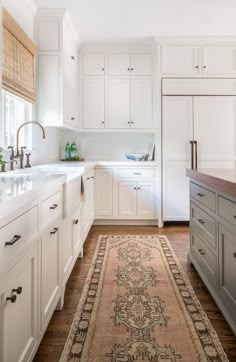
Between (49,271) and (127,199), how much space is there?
9.07 ft

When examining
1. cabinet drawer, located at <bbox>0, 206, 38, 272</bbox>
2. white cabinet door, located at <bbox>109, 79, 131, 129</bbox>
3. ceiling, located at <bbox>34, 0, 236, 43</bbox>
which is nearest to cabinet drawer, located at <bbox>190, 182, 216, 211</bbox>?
cabinet drawer, located at <bbox>0, 206, 38, 272</bbox>

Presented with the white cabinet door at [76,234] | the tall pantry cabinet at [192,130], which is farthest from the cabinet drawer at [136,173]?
the white cabinet door at [76,234]

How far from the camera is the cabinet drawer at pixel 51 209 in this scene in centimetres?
150

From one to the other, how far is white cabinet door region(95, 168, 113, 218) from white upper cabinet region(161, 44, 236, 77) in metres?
1.65

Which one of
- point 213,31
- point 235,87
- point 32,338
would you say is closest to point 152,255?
point 32,338

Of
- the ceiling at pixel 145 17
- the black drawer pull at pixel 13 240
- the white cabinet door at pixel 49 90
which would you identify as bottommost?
the black drawer pull at pixel 13 240

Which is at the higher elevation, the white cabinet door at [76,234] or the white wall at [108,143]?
the white wall at [108,143]

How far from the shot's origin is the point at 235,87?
13.6 feet

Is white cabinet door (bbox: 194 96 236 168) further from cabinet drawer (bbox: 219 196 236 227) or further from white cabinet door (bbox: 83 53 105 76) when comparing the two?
cabinet drawer (bbox: 219 196 236 227)

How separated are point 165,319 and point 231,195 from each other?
2.82 ft

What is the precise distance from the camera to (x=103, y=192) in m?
4.32

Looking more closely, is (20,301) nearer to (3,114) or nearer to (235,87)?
(3,114)

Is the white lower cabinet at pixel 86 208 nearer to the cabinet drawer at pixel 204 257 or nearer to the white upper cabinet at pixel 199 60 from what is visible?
the cabinet drawer at pixel 204 257

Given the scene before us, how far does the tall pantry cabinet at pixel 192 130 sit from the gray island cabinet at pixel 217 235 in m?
1.66
